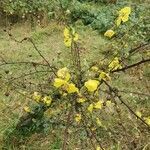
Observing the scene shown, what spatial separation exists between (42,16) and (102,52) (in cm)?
166

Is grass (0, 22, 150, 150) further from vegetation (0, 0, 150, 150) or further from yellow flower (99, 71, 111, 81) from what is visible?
yellow flower (99, 71, 111, 81)

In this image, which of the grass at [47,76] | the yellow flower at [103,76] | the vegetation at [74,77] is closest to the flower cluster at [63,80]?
the vegetation at [74,77]

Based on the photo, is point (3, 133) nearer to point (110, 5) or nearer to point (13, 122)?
point (13, 122)

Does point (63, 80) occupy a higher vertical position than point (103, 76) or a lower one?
higher

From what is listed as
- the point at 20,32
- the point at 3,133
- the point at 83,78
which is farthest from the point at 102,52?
the point at 83,78

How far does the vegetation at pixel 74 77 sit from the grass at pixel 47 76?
1cm

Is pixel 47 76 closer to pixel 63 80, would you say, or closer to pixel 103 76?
pixel 103 76

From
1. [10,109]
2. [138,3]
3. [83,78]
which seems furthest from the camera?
[138,3]

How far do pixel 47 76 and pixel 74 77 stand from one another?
279 cm

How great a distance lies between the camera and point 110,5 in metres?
10.4

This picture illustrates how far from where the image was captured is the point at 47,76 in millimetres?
6465

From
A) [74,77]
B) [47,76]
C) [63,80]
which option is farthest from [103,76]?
[47,76]

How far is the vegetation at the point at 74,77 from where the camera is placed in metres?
3.18

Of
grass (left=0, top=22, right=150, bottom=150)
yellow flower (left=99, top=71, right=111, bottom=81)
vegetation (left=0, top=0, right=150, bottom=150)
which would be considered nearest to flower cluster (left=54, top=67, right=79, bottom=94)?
vegetation (left=0, top=0, right=150, bottom=150)
